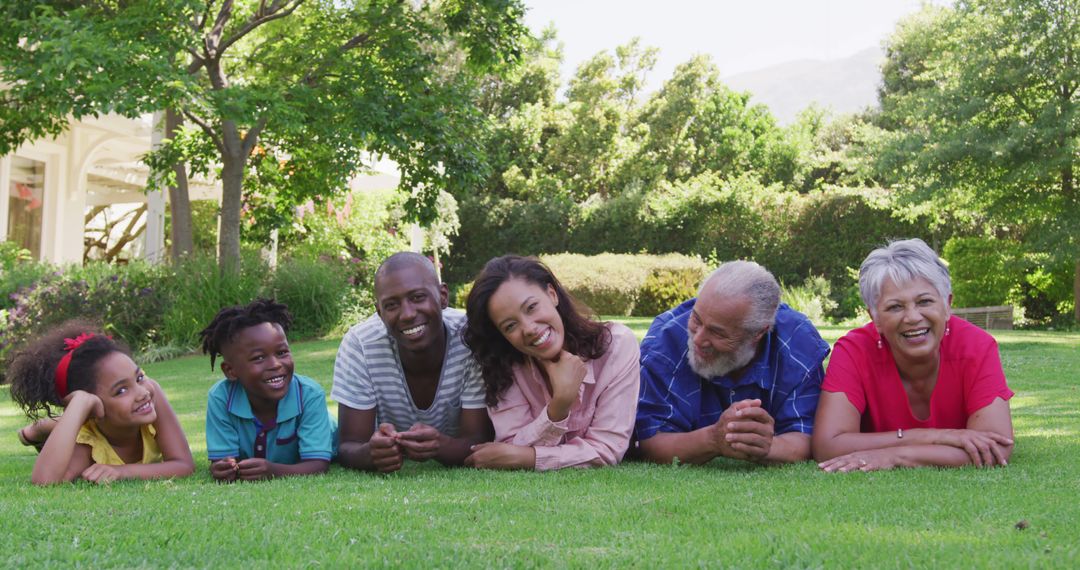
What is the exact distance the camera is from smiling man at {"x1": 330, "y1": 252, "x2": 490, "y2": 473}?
4766 millimetres

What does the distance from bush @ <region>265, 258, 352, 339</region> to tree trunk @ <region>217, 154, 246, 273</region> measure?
3.33 feet

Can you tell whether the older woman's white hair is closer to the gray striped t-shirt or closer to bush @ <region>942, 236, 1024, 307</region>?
the gray striped t-shirt

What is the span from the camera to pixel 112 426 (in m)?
4.89

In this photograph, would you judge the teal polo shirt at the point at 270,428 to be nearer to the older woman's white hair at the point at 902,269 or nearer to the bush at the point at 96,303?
the older woman's white hair at the point at 902,269

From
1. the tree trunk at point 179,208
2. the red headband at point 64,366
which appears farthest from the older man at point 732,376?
the tree trunk at point 179,208

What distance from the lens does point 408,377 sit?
5113 mm

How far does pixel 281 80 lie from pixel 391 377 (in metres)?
9.76

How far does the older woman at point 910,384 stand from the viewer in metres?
4.57

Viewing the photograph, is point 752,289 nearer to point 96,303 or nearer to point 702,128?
point 96,303

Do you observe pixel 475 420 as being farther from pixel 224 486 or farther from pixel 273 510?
pixel 273 510

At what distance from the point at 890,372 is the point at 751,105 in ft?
106

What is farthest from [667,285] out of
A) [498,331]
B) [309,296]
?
[498,331]

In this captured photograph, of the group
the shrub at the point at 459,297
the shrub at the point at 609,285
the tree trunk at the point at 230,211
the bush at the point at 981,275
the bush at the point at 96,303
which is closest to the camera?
the bush at the point at 96,303

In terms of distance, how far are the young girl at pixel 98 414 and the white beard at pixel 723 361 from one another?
2.43 meters
